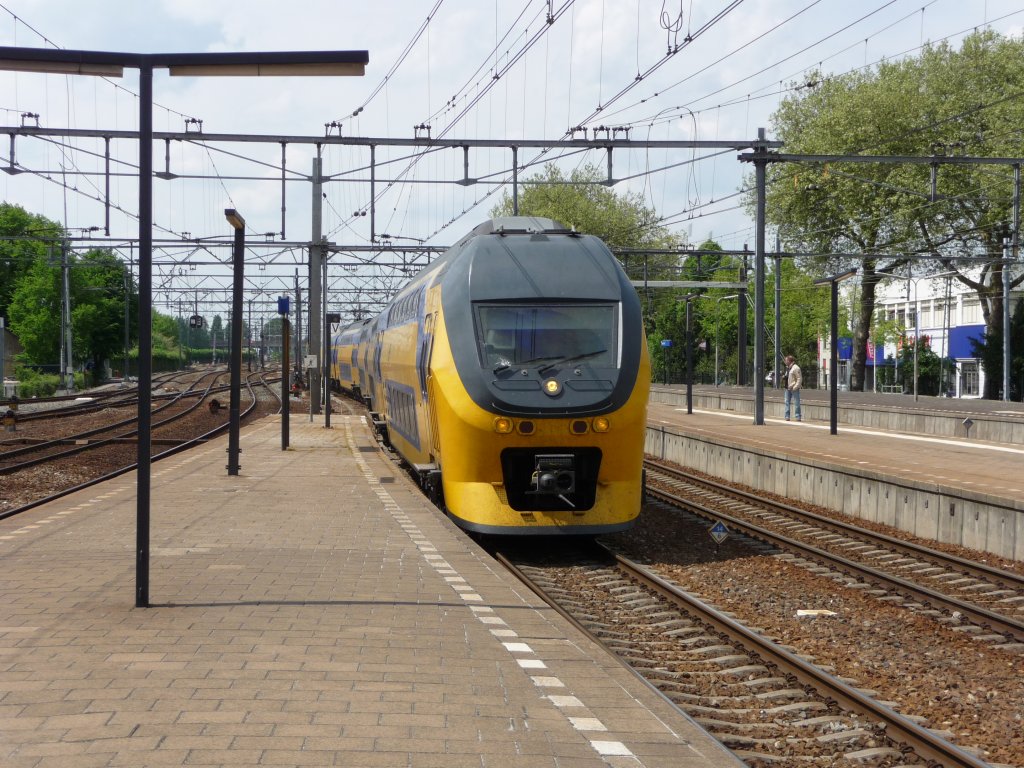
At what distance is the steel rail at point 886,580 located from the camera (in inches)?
363

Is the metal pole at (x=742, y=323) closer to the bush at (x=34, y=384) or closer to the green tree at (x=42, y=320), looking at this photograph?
the bush at (x=34, y=384)

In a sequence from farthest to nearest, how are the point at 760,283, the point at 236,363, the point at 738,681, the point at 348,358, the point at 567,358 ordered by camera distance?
the point at 348,358
the point at 760,283
the point at 236,363
the point at 567,358
the point at 738,681

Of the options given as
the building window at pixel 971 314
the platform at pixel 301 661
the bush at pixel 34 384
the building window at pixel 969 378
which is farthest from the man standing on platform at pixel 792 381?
the building window at pixel 971 314

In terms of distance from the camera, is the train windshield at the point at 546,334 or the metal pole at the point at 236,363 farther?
the metal pole at the point at 236,363

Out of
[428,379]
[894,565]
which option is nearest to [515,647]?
[428,379]

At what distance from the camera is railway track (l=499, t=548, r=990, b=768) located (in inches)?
241

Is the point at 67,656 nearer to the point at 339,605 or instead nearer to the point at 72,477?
the point at 339,605

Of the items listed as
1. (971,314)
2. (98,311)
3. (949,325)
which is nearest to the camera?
(949,325)

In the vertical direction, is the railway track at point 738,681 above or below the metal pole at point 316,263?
below

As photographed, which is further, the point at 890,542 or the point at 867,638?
the point at 890,542

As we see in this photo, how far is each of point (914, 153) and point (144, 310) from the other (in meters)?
49.9

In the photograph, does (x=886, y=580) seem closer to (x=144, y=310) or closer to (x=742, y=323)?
(x=144, y=310)

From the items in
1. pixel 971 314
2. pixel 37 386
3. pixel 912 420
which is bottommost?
pixel 912 420

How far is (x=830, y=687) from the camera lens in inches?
281
